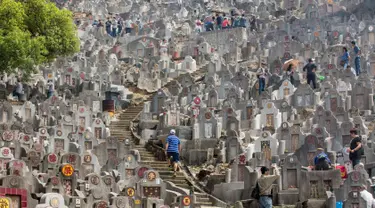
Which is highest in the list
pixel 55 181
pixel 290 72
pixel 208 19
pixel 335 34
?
pixel 208 19

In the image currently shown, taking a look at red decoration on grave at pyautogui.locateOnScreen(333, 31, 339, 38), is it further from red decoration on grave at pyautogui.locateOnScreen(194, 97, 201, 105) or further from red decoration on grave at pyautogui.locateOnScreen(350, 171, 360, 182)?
red decoration on grave at pyautogui.locateOnScreen(350, 171, 360, 182)

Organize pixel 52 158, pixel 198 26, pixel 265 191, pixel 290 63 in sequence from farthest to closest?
1. pixel 198 26
2. pixel 290 63
3. pixel 52 158
4. pixel 265 191

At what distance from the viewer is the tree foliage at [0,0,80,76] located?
113ft

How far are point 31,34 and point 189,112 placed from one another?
919cm

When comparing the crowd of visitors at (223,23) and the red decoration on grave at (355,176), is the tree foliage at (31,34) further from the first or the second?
the red decoration on grave at (355,176)

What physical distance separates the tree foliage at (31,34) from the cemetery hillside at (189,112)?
0.21 ft

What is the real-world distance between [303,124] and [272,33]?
21.1 m

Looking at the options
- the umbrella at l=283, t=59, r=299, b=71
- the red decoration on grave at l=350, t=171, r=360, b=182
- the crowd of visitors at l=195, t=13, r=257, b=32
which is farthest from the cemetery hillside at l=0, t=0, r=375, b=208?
the umbrella at l=283, t=59, r=299, b=71

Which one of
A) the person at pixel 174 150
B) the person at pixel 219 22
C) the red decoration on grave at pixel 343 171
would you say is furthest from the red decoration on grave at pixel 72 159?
the person at pixel 219 22

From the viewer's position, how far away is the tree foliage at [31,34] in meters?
34.4

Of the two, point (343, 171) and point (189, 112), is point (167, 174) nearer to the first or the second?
point (343, 171)

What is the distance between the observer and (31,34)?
38.0 meters

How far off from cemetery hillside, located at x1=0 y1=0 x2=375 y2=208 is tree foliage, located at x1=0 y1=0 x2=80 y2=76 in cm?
6

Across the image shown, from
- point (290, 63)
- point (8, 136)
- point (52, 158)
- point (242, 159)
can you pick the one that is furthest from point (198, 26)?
point (242, 159)
